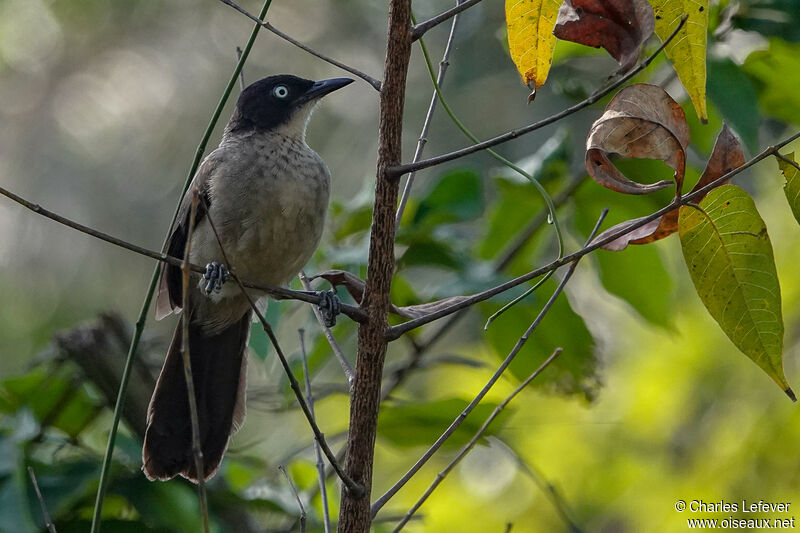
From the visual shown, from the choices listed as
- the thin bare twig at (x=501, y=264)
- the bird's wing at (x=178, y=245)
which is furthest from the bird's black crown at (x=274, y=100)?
the thin bare twig at (x=501, y=264)

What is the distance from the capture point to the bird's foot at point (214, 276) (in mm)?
3564

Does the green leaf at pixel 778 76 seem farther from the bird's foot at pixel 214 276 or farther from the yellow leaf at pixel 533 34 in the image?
the bird's foot at pixel 214 276

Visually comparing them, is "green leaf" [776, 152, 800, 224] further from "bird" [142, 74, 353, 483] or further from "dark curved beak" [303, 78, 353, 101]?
"dark curved beak" [303, 78, 353, 101]

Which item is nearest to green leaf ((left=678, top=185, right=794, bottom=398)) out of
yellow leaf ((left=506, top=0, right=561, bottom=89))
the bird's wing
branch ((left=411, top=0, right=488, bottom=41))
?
yellow leaf ((left=506, top=0, right=561, bottom=89))

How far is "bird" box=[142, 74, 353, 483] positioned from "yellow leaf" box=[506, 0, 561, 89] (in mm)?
1787

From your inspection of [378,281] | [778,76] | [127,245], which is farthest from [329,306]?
[778,76]

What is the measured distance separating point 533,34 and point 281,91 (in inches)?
100

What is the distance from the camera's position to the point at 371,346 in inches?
88.2

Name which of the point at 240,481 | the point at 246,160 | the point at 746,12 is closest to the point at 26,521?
the point at 240,481

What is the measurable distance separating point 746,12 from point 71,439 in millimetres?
3046

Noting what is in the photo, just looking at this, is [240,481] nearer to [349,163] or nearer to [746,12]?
[746,12]

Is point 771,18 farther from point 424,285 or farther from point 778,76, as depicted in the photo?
point 424,285

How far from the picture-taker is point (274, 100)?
14.7 ft

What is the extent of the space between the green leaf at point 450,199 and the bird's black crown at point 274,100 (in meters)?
0.91
